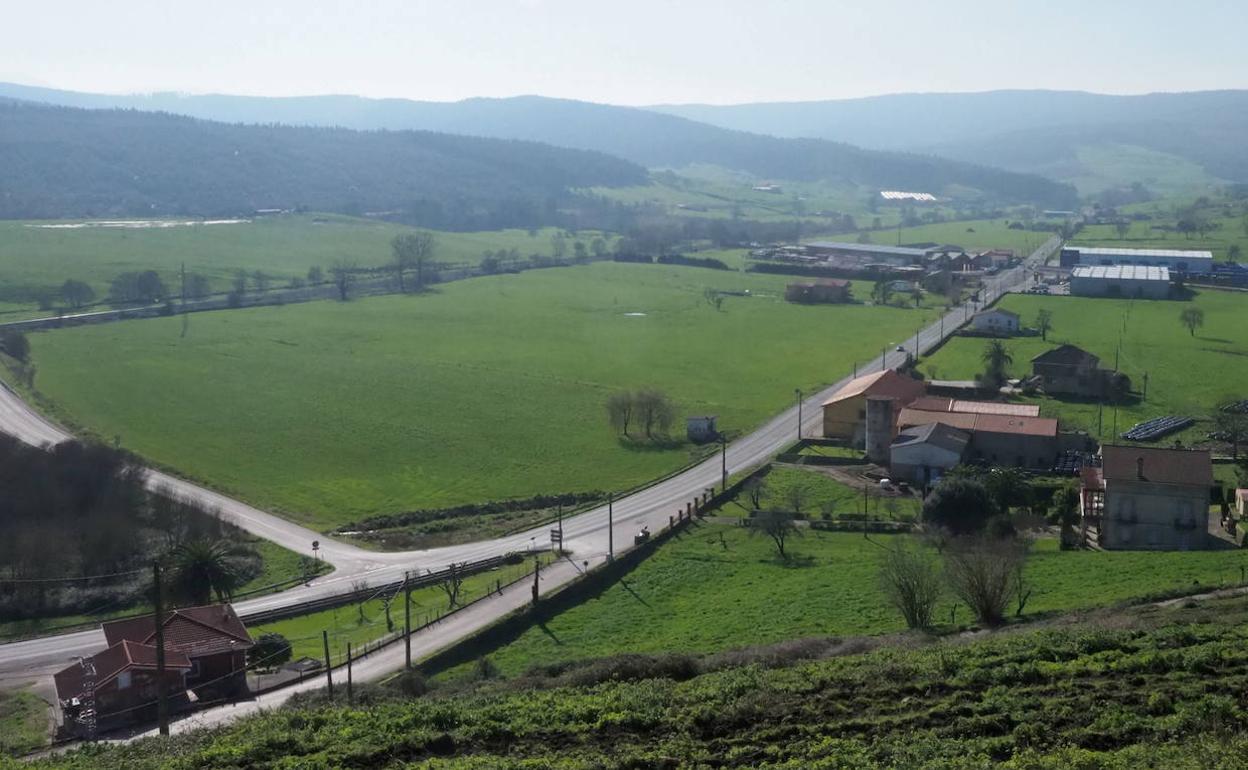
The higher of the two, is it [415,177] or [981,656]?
[415,177]

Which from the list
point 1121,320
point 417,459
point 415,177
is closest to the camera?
point 417,459

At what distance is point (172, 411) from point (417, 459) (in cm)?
1116

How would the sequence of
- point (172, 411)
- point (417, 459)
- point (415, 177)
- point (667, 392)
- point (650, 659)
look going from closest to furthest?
point (650, 659)
point (417, 459)
point (172, 411)
point (667, 392)
point (415, 177)

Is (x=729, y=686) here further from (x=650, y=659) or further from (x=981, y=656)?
(x=981, y=656)

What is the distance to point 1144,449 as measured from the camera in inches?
1012

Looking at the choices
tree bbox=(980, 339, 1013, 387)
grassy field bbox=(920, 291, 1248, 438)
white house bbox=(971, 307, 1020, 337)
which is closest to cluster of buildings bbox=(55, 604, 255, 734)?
grassy field bbox=(920, 291, 1248, 438)

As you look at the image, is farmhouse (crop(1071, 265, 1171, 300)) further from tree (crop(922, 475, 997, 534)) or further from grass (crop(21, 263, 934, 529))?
tree (crop(922, 475, 997, 534))

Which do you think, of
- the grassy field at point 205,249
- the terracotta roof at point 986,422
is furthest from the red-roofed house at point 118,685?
the grassy field at point 205,249

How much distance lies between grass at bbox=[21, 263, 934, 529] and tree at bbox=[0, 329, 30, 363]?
64 centimetres

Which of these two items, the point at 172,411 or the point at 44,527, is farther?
the point at 172,411

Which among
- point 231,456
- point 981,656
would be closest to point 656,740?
point 981,656

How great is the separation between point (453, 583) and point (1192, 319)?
44.3 m

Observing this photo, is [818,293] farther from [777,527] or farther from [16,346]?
[777,527]

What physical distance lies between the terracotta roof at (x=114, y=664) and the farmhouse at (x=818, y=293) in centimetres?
5390
